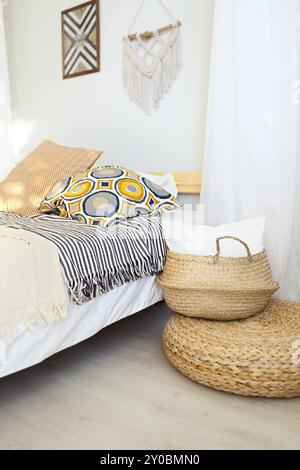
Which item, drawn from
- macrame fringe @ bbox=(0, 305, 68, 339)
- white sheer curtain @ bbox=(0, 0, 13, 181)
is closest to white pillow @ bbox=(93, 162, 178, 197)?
macrame fringe @ bbox=(0, 305, 68, 339)

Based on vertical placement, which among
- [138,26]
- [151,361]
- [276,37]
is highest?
[138,26]

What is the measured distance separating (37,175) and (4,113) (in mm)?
1080

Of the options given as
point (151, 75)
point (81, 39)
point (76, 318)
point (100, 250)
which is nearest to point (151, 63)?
point (151, 75)

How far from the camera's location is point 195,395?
1.31 meters

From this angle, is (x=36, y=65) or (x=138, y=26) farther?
(x=36, y=65)

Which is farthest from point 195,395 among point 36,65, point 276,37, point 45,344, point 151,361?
point 36,65

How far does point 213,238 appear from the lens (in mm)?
1512

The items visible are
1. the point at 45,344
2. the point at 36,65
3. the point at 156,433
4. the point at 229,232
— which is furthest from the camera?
the point at 36,65

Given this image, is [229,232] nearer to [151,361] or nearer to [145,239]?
[145,239]

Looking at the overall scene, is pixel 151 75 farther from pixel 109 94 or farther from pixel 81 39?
pixel 81 39

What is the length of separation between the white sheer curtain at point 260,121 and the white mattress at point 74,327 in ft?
1.91

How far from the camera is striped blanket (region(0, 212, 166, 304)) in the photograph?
1264 mm

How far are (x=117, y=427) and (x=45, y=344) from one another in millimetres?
329

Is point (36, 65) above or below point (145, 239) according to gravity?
above
